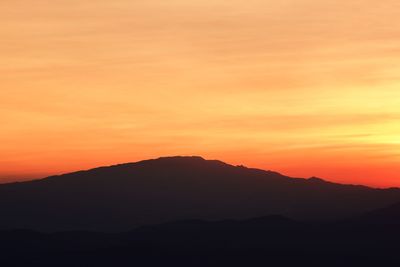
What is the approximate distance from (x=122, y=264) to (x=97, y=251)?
1231 cm

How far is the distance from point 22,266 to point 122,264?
651 inches

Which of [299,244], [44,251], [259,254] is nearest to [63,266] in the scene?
[44,251]

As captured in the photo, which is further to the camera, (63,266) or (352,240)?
(352,240)

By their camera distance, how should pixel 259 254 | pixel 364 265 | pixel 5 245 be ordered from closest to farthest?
pixel 364 265
pixel 259 254
pixel 5 245

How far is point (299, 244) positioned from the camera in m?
192

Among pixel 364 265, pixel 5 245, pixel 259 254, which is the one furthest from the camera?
pixel 5 245

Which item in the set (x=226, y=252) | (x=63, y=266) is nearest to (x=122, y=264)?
(x=63, y=266)

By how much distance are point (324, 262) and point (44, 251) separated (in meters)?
52.2

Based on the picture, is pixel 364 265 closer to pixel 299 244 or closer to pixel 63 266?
pixel 299 244

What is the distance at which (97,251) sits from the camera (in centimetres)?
18175

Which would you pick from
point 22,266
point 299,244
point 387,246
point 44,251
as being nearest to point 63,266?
point 22,266

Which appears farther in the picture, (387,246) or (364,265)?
(387,246)

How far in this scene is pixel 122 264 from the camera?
171 m

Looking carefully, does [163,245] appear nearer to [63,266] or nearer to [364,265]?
[63,266]
